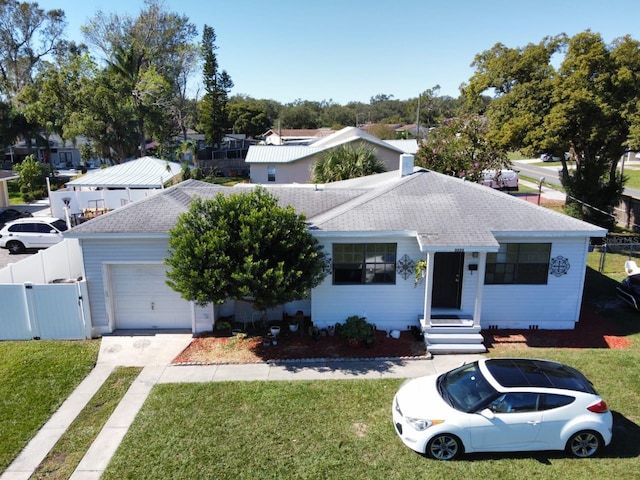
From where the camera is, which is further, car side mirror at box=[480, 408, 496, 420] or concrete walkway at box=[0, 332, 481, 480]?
concrete walkway at box=[0, 332, 481, 480]

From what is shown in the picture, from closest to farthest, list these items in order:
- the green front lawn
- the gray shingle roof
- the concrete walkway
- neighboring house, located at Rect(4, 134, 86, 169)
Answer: the concrete walkway → the green front lawn → the gray shingle roof → neighboring house, located at Rect(4, 134, 86, 169)

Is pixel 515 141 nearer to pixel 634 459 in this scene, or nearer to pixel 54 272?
pixel 634 459

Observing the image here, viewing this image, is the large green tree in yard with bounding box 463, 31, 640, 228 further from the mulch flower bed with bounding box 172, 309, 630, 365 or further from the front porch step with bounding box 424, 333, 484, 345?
the front porch step with bounding box 424, 333, 484, 345

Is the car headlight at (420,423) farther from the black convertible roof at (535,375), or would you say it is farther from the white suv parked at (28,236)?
the white suv parked at (28,236)

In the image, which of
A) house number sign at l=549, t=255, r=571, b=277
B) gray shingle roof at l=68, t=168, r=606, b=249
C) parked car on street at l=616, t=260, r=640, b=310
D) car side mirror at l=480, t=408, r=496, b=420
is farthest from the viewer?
parked car on street at l=616, t=260, r=640, b=310

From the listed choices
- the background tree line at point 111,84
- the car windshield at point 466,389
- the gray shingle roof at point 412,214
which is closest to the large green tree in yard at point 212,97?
the background tree line at point 111,84

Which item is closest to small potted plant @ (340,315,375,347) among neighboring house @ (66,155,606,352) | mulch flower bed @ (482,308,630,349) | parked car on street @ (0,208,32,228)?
neighboring house @ (66,155,606,352)
